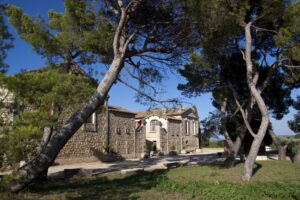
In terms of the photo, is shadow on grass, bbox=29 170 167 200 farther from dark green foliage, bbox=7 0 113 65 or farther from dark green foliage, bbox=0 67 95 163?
dark green foliage, bbox=7 0 113 65

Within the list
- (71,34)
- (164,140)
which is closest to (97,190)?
(71,34)

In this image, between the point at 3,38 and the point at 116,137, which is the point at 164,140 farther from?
the point at 3,38

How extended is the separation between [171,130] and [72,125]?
3067 cm

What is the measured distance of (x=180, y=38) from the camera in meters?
11.5

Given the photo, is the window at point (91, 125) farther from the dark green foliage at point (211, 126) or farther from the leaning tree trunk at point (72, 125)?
the leaning tree trunk at point (72, 125)

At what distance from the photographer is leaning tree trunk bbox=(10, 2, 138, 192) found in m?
8.45

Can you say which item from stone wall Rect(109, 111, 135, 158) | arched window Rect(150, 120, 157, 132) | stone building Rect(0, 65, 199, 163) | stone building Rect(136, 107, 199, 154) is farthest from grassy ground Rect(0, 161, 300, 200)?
arched window Rect(150, 120, 157, 132)

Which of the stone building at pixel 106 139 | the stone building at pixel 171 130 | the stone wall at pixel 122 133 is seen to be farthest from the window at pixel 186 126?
the stone wall at pixel 122 133

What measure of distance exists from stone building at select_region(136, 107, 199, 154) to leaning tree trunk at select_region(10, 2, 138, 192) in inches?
850

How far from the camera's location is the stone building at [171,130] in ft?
118

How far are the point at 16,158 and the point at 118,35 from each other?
5174mm

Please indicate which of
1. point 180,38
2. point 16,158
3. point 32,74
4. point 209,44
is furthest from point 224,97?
point 16,158

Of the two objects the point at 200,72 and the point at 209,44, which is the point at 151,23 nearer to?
the point at 209,44

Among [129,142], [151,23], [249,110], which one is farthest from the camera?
[129,142]
